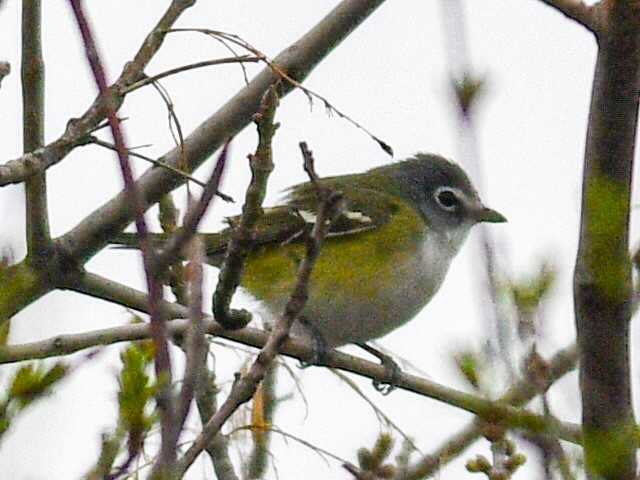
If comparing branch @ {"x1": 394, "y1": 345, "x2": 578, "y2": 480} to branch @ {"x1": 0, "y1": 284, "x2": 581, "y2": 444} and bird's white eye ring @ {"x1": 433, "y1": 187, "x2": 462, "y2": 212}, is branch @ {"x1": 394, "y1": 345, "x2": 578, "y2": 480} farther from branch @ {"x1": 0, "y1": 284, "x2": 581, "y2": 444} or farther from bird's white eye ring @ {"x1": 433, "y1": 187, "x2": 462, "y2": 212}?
bird's white eye ring @ {"x1": 433, "y1": 187, "x2": 462, "y2": 212}

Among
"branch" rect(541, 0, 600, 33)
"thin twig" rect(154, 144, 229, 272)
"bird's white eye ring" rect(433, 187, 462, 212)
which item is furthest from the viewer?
"bird's white eye ring" rect(433, 187, 462, 212)

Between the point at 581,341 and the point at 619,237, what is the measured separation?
20cm

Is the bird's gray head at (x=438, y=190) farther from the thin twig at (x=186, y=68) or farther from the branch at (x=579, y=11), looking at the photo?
the branch at (x=579, y=11)

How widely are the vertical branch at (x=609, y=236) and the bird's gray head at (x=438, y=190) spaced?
142 inches

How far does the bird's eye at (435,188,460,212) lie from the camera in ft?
19.9

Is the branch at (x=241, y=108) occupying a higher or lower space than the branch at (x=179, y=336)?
higher

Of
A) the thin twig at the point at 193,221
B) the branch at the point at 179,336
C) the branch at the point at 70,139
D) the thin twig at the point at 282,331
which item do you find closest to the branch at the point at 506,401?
the branch at the point at 179,336

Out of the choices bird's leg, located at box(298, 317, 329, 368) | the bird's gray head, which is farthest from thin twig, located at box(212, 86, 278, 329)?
the bird's gray head

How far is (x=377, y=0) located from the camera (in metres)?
4.29

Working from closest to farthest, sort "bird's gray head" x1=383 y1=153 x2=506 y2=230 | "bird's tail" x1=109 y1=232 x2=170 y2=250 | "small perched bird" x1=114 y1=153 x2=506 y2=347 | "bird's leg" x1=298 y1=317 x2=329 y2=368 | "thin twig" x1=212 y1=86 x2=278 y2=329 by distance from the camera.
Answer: "thin twig" x1=212 y1=86 x2=278 y2=329
"bird's tail" x1=109 y1=232 x2=170 y2=250
"bird's leg" x1=298 y1=317 x2=329 y2=368
"small perched bird" x1=114 y1=153 x2=506 y2=347
"bird's gray head" x1=383 y1=153 x2=506 y2=230

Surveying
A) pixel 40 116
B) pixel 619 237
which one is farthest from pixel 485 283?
pixel 40 116

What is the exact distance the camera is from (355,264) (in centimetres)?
525

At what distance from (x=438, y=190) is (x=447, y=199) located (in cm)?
11

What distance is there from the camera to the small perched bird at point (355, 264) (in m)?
5.09
